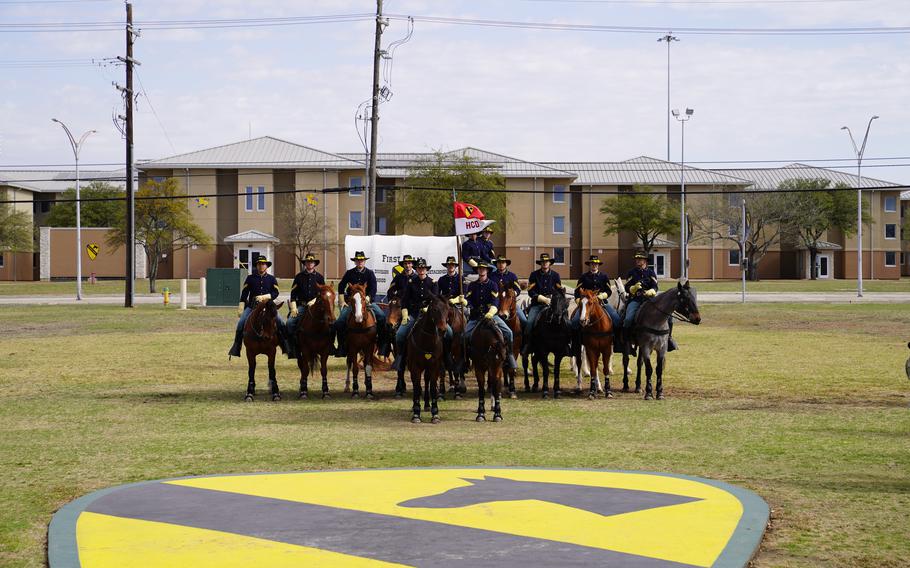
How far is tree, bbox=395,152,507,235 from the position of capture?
85.2 meters

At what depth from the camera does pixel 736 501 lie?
34.8 ft

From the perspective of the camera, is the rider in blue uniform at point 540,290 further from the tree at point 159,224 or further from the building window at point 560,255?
the building window at point 560,255

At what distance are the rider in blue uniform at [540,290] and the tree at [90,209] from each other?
8736 centimetres

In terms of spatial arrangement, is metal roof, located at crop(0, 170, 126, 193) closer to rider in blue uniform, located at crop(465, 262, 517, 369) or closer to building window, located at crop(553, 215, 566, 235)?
building window, located at crop(553, 215, 566, 235)

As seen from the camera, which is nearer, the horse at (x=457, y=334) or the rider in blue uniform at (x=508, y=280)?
the horse at (x=457, y=334)

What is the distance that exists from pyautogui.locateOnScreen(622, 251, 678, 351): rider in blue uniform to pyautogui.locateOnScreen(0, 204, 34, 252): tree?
81.1 meters

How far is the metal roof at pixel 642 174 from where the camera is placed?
344ft

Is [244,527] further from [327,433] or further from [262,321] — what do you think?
[262,321]

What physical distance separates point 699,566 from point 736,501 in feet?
8.40

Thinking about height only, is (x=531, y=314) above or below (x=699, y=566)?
above

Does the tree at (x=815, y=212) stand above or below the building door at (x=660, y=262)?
above

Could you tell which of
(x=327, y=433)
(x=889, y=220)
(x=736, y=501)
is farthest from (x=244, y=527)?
(x=889, y=220)

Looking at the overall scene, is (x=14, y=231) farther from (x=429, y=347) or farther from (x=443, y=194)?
(x=429, y=347)

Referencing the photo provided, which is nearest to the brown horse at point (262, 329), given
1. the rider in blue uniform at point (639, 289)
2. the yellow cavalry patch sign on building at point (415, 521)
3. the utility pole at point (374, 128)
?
the rider in blue uniform at point (639, 289)
